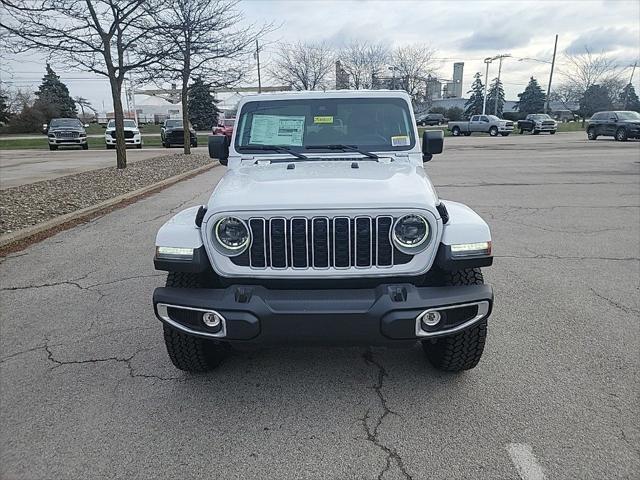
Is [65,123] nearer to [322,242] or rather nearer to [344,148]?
[344,148]

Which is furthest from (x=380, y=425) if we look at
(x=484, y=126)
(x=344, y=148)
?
(x=484, y=126)

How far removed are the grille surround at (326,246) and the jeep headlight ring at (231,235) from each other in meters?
0.03

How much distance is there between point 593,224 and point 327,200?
6.23m

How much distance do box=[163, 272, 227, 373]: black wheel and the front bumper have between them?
21 centimetres

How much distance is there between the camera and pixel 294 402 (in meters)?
2.83

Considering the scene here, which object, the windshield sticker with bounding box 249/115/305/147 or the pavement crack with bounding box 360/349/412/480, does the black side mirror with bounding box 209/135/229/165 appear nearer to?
the windshield sticker with bounding box 249/115/305/147

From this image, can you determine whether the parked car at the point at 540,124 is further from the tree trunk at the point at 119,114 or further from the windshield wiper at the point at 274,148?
the windshield wiper at the point at 274,148

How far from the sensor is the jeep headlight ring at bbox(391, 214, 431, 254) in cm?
261

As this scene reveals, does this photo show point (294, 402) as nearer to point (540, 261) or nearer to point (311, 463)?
point (311, 463)

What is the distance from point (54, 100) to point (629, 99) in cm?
7616

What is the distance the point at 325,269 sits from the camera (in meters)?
2.61

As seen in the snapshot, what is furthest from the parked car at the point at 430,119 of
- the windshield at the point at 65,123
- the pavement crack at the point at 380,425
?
the pavement crack at the point at 380,425

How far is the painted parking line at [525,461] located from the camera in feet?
7.29

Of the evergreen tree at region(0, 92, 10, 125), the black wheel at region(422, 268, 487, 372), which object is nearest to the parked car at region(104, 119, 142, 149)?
the black wheel at region(422, 268, 487, 372)
